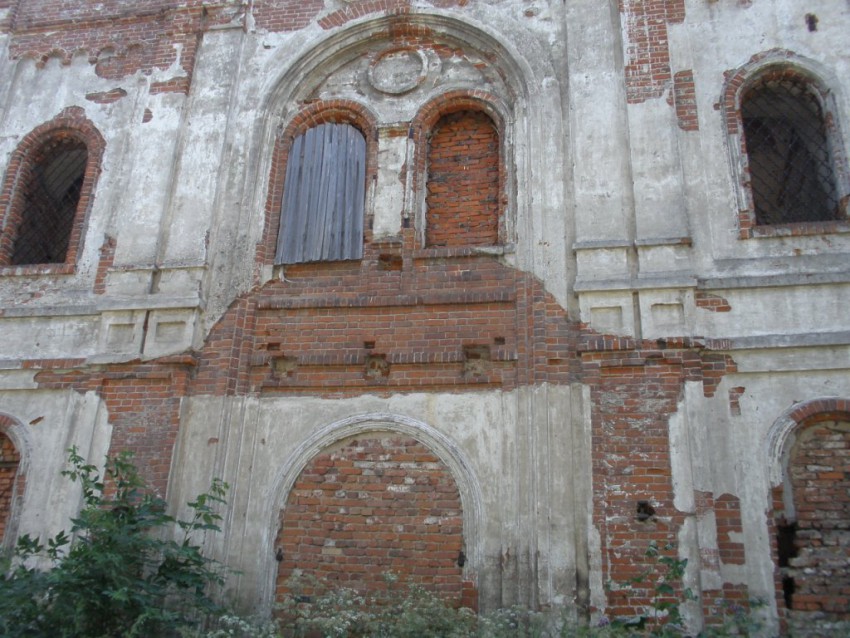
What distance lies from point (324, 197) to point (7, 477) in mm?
4310

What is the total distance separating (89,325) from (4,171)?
2529 millimetres

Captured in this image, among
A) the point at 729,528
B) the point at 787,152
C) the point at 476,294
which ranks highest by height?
the point at 787,152

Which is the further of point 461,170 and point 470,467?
point 461,170

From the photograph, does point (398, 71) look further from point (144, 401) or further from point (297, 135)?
point (144, 401)

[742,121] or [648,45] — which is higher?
[648,45]

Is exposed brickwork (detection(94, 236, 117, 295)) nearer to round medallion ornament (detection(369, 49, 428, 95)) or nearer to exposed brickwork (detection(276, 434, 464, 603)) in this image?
exposed brickwork (detection(276, 434, 464, 603))

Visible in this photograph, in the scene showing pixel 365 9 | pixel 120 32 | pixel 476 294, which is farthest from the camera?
pixel 120 32

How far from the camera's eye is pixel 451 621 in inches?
244

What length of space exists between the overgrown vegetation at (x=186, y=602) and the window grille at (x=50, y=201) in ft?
11.5

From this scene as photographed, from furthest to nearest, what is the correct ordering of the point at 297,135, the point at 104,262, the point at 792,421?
the point at 297,135 < the point at 104,262 < the point at 792,421

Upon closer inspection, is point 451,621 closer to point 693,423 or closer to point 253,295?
point 693,423

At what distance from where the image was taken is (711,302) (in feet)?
23.7

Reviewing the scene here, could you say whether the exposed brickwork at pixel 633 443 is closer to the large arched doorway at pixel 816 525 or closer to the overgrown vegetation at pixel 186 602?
the overgrown vegetation at pixel 186 602

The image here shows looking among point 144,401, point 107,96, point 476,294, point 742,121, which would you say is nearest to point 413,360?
point 476,294
